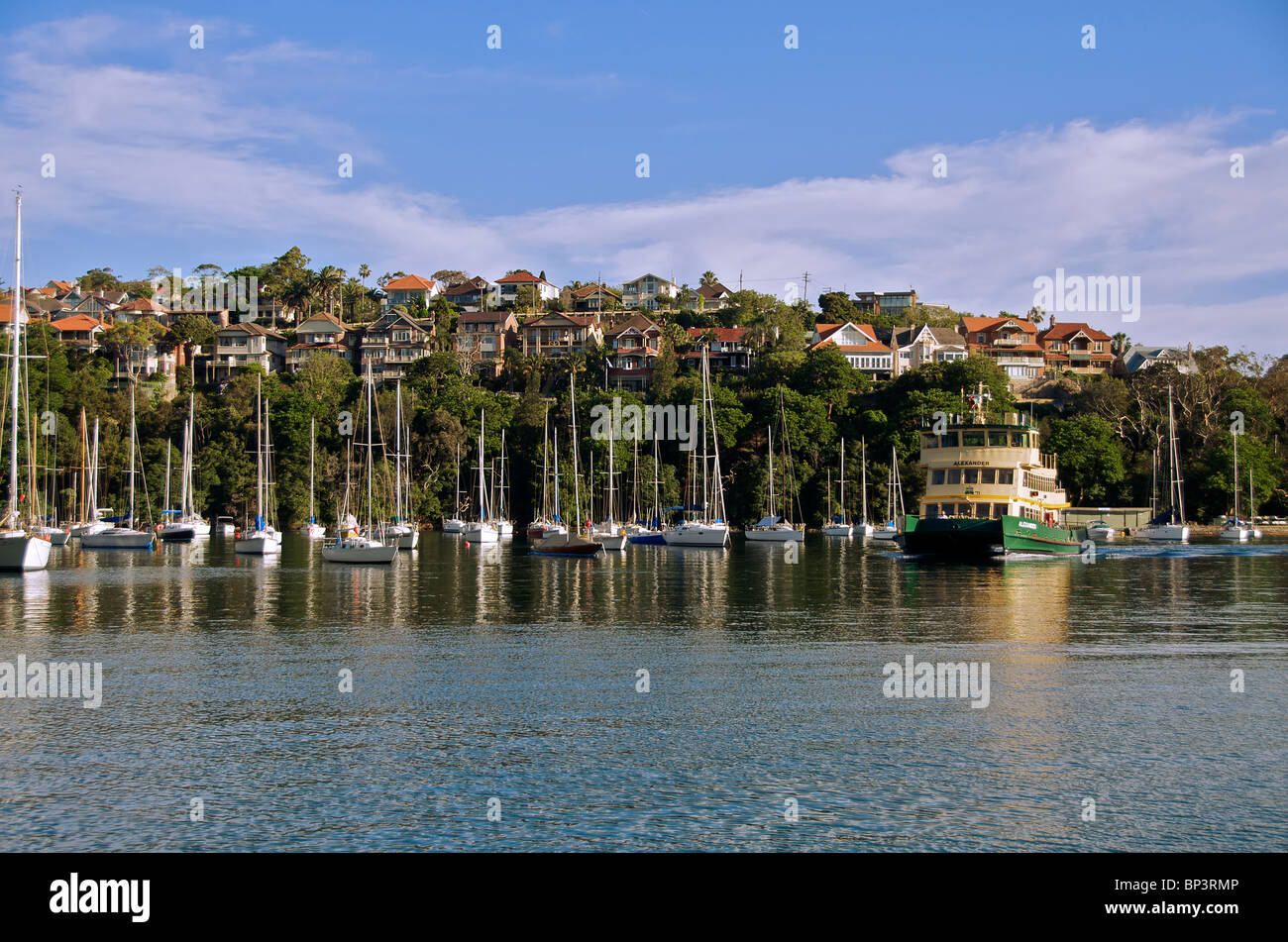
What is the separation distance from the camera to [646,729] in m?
20.4

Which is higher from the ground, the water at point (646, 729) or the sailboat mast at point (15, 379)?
the sailboat mast at point (15, 379)

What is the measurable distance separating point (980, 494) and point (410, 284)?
150238 millimetres

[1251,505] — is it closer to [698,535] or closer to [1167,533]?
[1167,533]

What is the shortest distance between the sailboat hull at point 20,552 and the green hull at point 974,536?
51.0 metres

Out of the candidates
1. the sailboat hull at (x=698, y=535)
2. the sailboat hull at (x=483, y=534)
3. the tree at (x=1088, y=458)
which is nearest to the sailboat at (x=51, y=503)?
the sailboat hull at (x=483, y=534)

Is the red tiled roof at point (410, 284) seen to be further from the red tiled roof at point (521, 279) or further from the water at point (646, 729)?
the water at point (646, 729)

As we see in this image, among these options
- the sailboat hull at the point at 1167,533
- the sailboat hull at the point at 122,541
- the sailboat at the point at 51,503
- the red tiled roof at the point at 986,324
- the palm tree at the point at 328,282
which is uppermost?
the palm tree at the point at 328,282

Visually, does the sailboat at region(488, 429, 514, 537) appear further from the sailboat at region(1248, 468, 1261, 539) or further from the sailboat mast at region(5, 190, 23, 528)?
the sailboat at region(1248, 468, 1261, 539)

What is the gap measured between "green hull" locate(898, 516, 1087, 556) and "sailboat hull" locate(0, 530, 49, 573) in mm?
50970

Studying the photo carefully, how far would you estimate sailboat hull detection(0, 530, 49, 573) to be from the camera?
54562 millimetres

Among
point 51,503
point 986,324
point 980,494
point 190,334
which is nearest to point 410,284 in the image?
point 190,334

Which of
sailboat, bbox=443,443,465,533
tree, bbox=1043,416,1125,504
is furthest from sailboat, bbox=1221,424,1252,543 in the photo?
sailboat, bbox=443,443,465,533

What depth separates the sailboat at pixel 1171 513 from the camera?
9850cm
